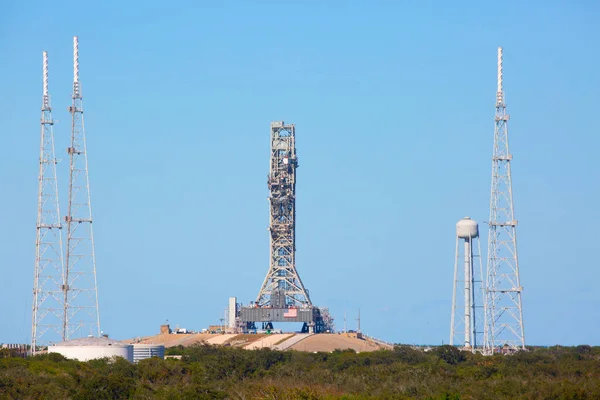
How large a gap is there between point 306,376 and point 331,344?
135 ft

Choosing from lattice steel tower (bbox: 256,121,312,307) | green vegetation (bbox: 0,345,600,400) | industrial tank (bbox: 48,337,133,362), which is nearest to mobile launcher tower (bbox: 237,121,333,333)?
lattice steel tower (bbox: 256,121,312,307)

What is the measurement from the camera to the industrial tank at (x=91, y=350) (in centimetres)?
10450

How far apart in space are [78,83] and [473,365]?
40.9m

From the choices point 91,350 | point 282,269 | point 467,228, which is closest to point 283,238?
point 282,269

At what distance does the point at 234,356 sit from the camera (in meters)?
115

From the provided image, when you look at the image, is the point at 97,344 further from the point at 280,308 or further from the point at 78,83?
the point at 280,308

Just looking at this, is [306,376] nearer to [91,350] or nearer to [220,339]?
[91,350]

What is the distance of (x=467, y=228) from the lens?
439ft

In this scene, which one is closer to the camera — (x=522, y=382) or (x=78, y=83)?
(x=522, y=382)

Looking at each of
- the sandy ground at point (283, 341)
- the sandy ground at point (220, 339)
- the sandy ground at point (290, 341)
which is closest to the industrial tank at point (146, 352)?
the sandy ground at point (283, 341)

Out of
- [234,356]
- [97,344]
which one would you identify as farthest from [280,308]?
[97,344]

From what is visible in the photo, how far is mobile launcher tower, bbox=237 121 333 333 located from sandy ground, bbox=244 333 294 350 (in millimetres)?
4830

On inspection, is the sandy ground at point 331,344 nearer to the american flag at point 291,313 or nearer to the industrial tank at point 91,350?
the american flag at point 291,313

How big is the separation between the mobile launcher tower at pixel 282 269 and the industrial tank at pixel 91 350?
4604 cm
